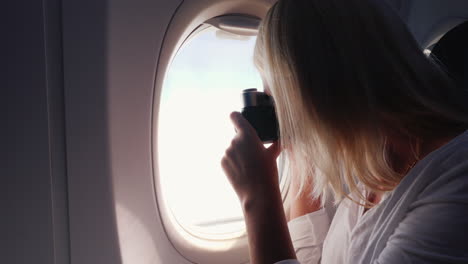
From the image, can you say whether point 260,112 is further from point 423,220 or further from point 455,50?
point 455,50

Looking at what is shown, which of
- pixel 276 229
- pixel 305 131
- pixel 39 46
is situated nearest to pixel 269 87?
pixel 305 131

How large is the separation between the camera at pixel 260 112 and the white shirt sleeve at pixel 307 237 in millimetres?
323

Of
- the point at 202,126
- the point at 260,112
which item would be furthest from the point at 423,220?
the point at 202,126

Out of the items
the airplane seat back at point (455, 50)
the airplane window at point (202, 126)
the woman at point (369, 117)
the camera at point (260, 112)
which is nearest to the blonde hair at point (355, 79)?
the woman at point (369, 117)

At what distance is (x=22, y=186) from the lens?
0.51 m

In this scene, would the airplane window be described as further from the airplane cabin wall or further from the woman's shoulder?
the woman's shoulder

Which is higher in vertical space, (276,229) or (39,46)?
(39,46)

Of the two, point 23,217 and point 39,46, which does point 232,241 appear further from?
point 39,46

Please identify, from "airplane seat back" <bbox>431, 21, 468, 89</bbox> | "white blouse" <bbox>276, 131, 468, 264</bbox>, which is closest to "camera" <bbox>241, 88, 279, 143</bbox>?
"white blouse" <bbox>276, 131, 468, 264</bbox>

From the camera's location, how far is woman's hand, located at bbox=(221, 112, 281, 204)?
69 cm

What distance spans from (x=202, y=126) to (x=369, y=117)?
1.57 ft

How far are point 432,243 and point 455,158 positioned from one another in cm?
15

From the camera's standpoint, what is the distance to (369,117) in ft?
1.84

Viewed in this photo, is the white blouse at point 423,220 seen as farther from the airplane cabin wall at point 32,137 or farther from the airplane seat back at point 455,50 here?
the airplane seat back at point 455,50
